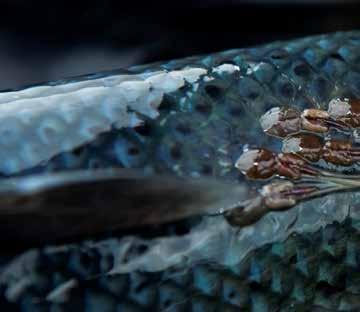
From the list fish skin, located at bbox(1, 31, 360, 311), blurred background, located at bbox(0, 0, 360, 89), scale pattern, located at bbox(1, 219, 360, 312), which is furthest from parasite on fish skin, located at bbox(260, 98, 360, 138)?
blurred background, located at bbox(0, 0, 360, 89)

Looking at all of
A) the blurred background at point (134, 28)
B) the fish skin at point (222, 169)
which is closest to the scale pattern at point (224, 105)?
the fish skin at point (222, 169)

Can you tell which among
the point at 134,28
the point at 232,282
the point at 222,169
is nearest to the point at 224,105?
the point at 222,169

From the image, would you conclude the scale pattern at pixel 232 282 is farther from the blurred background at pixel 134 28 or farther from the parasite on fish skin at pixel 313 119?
the blurred background at pixel 134 28

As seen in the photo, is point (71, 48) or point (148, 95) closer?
point (148, 95)

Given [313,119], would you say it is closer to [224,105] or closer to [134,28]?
[224,105]

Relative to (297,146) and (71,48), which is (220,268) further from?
(71,48)

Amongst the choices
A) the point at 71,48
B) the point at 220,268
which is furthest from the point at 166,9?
the point at 220,268
